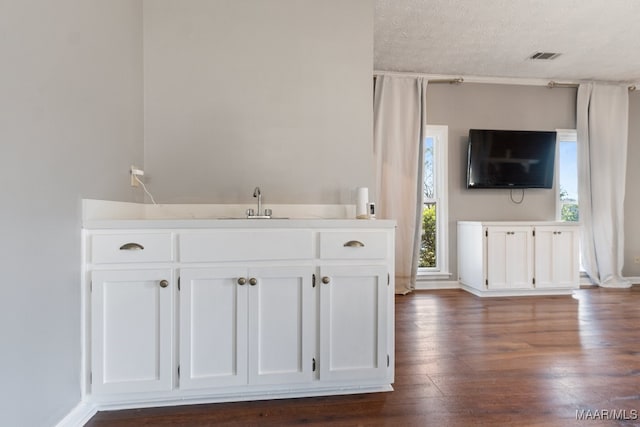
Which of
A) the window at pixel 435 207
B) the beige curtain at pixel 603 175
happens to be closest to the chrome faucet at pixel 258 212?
the window at pixel 435 207

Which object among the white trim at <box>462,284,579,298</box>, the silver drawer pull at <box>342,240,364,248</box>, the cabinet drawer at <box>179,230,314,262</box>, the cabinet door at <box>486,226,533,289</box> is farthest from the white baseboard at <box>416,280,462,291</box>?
the cabinet drawer at <box>179,230,314,262</box>

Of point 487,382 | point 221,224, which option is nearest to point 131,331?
point 221,224

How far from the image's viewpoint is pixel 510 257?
12.8 feet

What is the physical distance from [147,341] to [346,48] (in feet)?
6.88

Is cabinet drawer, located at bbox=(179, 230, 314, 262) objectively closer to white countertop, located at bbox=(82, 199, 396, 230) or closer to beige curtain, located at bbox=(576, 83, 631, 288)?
white countertop, located at bbox=(82, 199, 396, 230)

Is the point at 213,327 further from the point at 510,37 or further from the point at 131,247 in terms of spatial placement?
the point at 510,37

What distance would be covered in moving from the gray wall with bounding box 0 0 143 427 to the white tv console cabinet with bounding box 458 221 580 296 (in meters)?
3.71

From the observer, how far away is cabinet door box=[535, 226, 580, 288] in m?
3.91

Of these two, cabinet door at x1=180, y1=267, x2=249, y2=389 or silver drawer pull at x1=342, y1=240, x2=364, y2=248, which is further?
silver drawer pull at x1=342, y1=240, x2=364, y2=248

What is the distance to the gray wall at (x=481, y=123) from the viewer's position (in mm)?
4320

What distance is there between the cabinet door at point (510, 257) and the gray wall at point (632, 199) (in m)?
1.86

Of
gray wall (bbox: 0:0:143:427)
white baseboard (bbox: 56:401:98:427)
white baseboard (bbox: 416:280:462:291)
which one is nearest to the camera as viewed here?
gray wall (bbox: 0:0:143:427)

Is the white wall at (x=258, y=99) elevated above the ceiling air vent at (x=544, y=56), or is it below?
below

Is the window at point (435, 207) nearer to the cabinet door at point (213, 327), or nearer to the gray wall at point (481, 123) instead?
the gray wall at point (481, 123)
